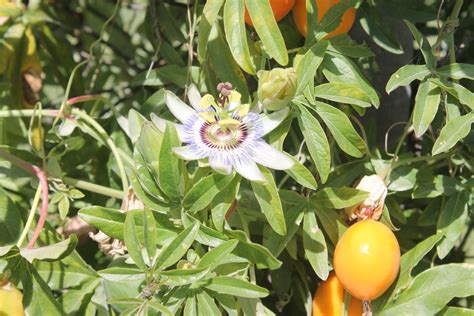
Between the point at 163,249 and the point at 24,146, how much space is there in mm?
677

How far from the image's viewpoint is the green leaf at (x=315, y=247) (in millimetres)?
1108

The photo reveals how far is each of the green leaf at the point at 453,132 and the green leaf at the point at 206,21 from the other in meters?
0.33

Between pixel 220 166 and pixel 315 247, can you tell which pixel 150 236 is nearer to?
pixel 220 166

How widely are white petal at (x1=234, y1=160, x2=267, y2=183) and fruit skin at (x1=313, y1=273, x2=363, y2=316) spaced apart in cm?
26

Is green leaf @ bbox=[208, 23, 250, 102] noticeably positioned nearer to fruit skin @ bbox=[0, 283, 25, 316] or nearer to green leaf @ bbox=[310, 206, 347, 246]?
green leaf @ bbox=[310, 206, 347, 246]

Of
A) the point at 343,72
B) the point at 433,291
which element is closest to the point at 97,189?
the point at 343,72

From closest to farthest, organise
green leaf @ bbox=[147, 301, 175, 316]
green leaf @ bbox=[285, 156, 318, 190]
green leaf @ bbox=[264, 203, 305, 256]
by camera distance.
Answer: green leaf @ bbox=[147, 301, 175, 316] < green leaf @ bbox=[285, 156, 318, 190] < green leaf @ bbox=[264, 203, 305, 256]

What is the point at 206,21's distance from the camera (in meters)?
1.10

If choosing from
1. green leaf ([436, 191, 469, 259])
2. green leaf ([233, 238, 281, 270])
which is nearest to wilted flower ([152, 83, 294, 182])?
green leaf ([233, 238, 281, 270])

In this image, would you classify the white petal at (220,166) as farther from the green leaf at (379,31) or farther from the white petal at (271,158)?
the green leaf at (379,31)

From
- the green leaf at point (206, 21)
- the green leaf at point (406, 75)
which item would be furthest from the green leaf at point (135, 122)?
the green leaf at point (406, 75)

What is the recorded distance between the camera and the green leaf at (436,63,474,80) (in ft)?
3.63

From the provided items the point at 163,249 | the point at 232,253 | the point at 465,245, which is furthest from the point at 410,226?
the point at 163,249

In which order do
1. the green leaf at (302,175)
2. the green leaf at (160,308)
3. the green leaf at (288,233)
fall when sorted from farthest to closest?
the green leaf at (288,233)
the green leaf at (302,175)
the green leaf at (160,308)
